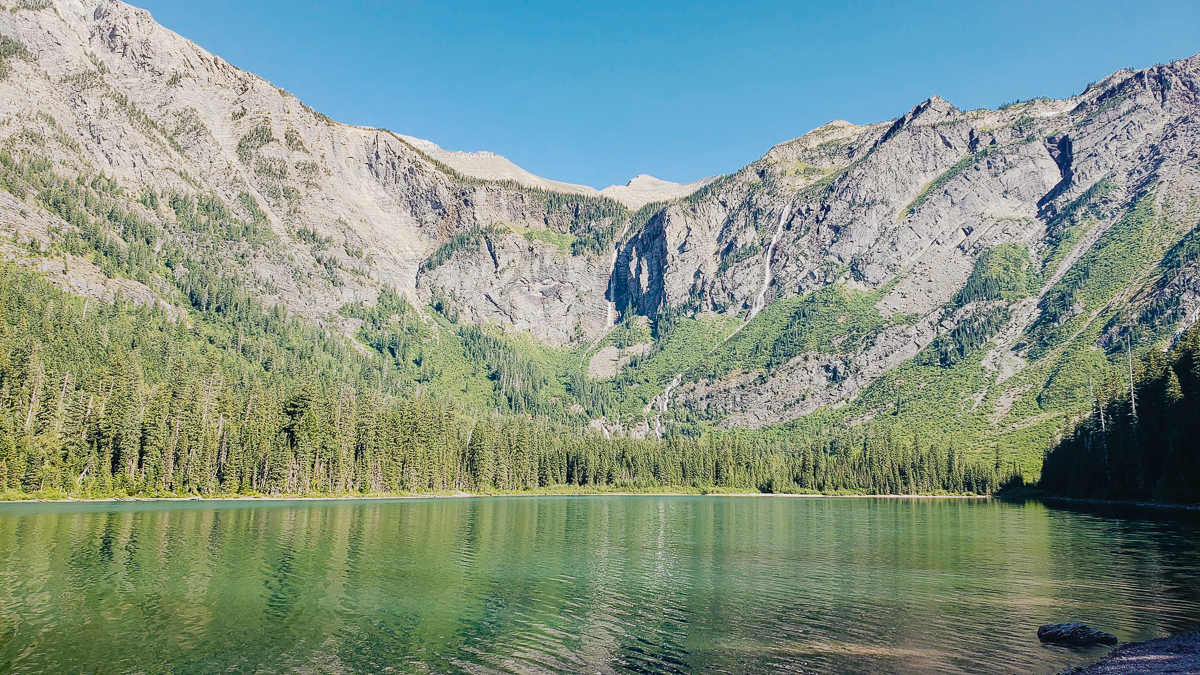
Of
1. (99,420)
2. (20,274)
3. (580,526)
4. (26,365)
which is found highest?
(20,274)

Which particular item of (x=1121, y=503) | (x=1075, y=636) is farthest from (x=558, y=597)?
(x=1121, y=503)

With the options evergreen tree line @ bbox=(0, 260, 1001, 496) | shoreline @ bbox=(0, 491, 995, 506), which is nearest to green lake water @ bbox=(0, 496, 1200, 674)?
shoreline @ bbox=(0, 491, 995, 506)

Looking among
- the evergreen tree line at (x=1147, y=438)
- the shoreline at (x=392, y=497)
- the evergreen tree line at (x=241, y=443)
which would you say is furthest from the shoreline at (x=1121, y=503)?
the evergreen tree line at (x=241, y=443)

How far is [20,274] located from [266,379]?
197ft

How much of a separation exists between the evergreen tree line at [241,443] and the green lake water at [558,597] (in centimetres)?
3816

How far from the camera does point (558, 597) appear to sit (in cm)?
3859

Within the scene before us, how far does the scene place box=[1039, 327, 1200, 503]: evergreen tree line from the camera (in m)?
90.4

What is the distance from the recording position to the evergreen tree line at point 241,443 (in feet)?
349

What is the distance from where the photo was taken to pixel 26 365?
363 feet

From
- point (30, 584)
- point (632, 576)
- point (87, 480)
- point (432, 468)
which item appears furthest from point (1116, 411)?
point (87, 480)

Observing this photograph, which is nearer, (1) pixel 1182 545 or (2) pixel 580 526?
(1) pixel 1182 545

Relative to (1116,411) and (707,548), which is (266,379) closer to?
(707,548)

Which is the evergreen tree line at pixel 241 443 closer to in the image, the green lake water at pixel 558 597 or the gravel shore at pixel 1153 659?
the green lake water at pixel 558 597

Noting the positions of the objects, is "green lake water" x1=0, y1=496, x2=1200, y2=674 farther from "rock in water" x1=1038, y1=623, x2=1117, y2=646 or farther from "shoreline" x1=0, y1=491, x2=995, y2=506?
"shoreline" x1=0, y1=491, x2=995, y2=506
